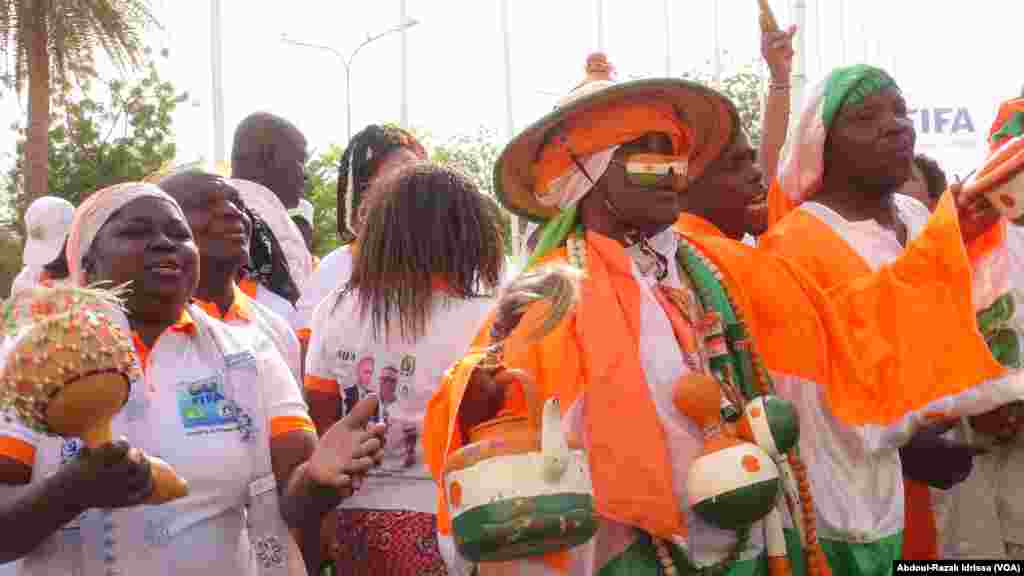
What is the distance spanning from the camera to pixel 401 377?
4215 millimetres

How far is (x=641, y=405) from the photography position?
11.2ft

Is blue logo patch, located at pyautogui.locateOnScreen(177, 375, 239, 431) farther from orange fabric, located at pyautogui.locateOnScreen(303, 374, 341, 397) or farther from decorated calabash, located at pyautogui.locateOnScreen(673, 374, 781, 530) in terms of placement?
decorated calabash, located at pyautogui.locateOnScreen(673, 374, 781, 530)

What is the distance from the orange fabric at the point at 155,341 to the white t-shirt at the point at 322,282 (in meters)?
1.87

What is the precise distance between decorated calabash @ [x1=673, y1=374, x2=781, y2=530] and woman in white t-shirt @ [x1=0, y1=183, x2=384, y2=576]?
0.84m

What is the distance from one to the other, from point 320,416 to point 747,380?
1441mm

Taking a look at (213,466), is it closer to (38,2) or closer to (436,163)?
(436,163)

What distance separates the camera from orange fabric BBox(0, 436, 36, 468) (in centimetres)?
306

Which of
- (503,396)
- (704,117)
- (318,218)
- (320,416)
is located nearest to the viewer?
(503,396)

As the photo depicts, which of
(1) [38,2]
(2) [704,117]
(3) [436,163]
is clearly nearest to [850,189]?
(2) [704,117]

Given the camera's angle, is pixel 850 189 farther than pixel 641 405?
Yes

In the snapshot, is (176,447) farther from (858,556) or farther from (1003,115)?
(1003,115)

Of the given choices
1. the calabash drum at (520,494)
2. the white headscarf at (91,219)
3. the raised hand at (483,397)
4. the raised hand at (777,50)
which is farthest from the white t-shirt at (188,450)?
the raised hand at (777,50)

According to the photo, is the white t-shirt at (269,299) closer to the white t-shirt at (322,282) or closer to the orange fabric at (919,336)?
the white t-shirt at (322,282)

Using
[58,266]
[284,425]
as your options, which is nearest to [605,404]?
[284,425]
